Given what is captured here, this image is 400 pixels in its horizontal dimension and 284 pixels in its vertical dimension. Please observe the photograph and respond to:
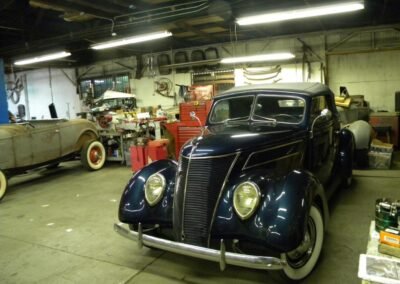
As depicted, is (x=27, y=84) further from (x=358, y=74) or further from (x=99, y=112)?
(x=358, y=74)

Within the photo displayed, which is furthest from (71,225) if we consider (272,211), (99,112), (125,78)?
(125,78)

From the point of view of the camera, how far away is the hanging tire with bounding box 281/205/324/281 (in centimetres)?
251

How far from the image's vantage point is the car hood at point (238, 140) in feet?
8.63

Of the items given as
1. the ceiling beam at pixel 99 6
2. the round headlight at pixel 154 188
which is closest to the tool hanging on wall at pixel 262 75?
the ceiling beam at pixel 99 6

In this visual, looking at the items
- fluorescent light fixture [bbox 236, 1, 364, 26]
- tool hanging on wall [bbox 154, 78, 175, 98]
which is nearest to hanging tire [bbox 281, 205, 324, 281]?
fluorescent light fixture [bbox 236, 1, 364, 26]

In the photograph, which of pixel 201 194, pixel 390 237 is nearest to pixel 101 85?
pixel 201 194

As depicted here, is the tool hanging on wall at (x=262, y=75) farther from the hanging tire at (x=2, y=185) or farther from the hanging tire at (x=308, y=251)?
the hanging tire at (x=308, y=251)

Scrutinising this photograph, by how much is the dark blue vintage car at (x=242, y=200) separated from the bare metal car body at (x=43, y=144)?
3.97 metres

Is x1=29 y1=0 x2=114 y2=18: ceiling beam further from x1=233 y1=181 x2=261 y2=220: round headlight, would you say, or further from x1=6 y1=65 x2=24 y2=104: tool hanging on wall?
x1=6 y1=65 x2=24 y2=104: tool hanging on wall

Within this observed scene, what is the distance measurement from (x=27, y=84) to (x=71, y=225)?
14.5 m

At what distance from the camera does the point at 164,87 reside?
11812 millimetres

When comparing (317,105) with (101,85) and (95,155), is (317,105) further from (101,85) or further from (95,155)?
(101,85)

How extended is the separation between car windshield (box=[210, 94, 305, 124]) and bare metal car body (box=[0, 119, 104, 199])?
407 cm

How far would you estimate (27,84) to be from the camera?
637 inches
